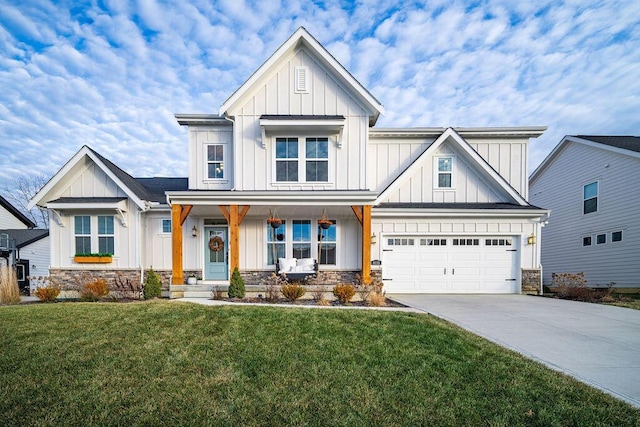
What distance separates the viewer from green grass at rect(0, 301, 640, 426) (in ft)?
9.93

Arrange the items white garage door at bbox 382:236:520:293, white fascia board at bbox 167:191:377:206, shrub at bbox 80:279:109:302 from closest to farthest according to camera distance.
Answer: shrub at bbox 80:279:109:302, white fascia board at bbox 167:191:377:206, white garage door at bbox 382:236:520:293

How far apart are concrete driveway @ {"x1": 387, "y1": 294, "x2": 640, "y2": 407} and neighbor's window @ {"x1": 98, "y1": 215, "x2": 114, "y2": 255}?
34.4 feet

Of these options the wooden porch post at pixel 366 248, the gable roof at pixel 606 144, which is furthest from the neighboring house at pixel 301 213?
the gable roof at pixel 606 144

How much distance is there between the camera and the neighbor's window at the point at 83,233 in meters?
11.4

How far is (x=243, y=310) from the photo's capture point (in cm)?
683

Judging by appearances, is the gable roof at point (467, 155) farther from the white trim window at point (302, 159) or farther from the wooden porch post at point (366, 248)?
the white trim window at point (302, 159)

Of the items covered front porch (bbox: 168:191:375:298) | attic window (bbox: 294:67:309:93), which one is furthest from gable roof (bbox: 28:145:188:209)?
attic window (bbox: 294:67:309:93)

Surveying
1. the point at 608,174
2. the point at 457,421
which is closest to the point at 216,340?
the point at 457,421

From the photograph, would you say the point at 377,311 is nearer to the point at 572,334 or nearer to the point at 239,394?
the point at 572,334

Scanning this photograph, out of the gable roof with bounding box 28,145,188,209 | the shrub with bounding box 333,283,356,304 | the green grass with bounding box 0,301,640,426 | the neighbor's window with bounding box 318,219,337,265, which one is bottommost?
the shrub with bounding box 333,283,356,304

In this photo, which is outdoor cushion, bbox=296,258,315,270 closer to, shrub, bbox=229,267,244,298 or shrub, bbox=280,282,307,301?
shrub, bbox=280,282,307,301

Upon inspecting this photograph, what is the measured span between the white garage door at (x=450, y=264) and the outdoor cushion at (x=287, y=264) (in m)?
3.22

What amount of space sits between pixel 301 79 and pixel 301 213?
4772 mm

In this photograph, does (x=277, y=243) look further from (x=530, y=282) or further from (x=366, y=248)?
(x=530, y=282)
